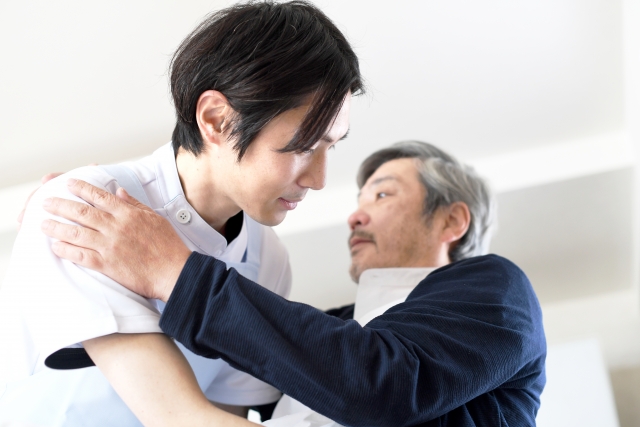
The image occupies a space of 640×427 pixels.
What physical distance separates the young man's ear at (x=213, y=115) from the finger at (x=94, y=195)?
24 cm

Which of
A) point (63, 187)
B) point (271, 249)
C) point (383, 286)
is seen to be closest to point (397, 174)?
point (383, 286)

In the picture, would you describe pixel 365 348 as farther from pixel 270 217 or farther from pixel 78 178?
pixel 78 178

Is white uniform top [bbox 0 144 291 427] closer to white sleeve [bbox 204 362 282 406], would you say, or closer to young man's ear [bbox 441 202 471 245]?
white sleeve [bbox 204 362 282 406]

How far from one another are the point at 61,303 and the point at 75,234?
12 cm

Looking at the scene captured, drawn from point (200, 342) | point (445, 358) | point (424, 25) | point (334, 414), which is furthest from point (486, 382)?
point (424, 25)

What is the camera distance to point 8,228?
245cm

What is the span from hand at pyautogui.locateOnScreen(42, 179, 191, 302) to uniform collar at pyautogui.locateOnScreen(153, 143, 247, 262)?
23 cm

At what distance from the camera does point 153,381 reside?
110cm

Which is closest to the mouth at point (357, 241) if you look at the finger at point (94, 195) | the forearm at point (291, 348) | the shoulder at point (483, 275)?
the shoulder at point (483, 275)

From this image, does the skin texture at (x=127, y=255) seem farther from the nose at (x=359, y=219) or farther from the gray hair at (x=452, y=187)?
the gray hair at (x=452, y=187)

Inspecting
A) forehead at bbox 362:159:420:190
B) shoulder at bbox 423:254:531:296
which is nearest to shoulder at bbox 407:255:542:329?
shoulder at bbox 423:254:531:296

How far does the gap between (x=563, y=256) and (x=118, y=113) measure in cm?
186

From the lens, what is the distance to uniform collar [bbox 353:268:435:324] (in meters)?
1.87

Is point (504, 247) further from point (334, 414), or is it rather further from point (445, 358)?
point (334, 414)
